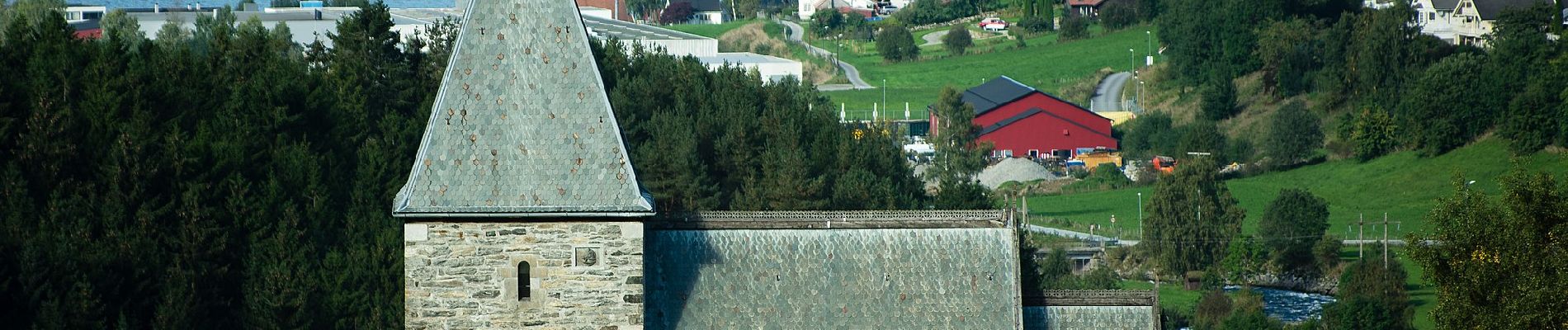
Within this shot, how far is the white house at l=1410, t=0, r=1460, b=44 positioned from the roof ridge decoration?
141989 millimetres

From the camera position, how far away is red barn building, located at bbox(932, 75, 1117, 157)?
14562cm

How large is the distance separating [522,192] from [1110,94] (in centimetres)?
13335

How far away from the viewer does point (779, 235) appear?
35969mm

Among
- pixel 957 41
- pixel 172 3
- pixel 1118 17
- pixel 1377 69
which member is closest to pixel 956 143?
pixel 1377 69

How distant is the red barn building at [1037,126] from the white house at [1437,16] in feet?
114

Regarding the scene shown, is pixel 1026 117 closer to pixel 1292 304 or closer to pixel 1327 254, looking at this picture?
pixel 1327 254

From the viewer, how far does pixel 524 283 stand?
3381cm

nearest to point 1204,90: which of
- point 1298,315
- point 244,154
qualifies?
point 1298,315

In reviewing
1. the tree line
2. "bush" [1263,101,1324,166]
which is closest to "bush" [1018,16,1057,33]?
the tree line

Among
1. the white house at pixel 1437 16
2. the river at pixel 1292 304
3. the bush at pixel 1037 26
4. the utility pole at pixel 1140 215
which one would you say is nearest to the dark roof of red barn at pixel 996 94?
the utility pole at pixel 1140 215

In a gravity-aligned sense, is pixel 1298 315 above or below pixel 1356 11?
below

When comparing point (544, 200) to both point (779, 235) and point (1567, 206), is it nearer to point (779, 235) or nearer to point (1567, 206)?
point (779, 235)

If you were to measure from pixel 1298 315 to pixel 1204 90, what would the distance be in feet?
223

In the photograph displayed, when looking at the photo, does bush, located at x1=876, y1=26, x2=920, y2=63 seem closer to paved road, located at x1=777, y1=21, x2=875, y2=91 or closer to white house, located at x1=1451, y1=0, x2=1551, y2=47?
paved road, located at x1=777, y1=21, x2=875, y2=91
